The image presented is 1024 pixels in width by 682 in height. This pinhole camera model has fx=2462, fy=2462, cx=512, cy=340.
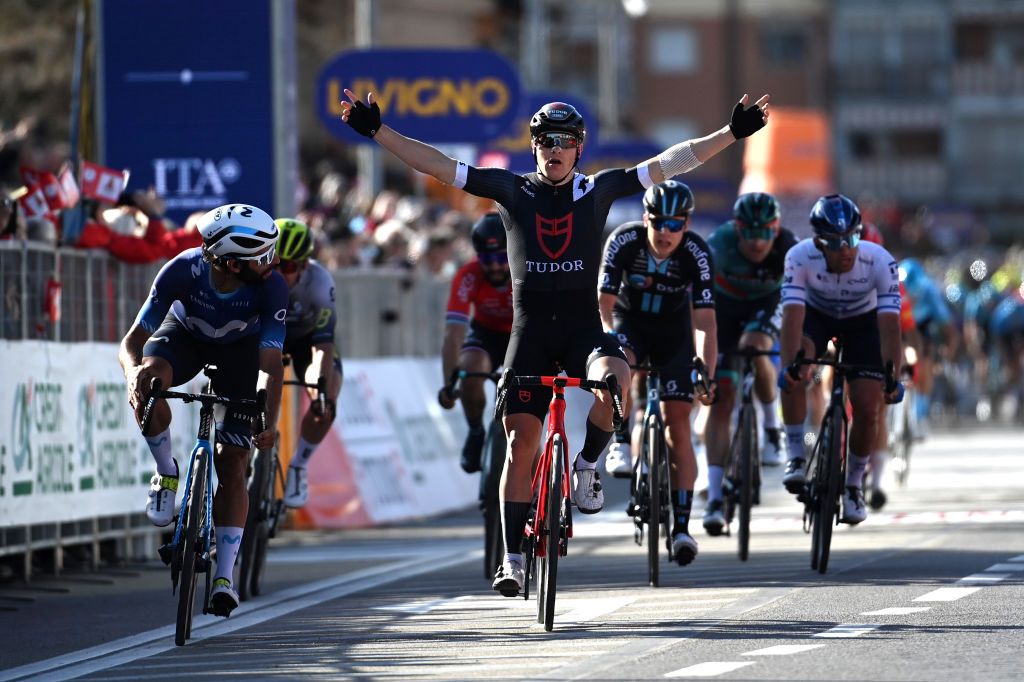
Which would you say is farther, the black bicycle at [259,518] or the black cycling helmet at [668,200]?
the black cycling helmet at [668,200]

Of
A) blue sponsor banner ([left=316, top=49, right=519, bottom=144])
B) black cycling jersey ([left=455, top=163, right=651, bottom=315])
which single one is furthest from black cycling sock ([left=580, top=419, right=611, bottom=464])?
blue sponsor banner ([left=316, top=49, right=519, bottom=144])

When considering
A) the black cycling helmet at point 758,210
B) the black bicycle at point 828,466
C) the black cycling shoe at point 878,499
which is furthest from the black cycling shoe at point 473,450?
the black cycling shoe at point 878,499

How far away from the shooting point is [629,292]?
14109 mm

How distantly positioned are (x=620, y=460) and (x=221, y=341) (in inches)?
114

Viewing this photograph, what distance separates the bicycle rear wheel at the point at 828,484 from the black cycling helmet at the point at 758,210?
1.71 meters

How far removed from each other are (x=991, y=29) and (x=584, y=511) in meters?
77.3

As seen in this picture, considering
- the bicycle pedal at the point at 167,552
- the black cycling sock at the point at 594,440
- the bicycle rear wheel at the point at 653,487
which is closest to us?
the bicycle pedal at the point at 167,552

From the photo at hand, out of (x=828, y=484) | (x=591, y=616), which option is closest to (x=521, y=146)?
(x=828, y=484)

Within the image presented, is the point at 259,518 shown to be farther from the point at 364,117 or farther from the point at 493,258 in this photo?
the point at 364,117

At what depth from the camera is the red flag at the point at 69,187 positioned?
15484 millimetres

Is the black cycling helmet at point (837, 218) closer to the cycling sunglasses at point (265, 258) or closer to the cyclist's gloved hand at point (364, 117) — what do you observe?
the cyclist's gloved hand at point (364, 117)

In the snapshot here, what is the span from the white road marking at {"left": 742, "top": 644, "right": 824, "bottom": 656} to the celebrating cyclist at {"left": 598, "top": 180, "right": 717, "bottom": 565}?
276 centimetres

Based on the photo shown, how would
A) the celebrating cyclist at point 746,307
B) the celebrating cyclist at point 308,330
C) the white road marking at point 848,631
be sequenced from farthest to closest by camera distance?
the celebrating cyclist at point 746,307
the celebrating cyclist at point 308,330
the white road marking at point 848,631

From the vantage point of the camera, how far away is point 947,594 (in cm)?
1220
